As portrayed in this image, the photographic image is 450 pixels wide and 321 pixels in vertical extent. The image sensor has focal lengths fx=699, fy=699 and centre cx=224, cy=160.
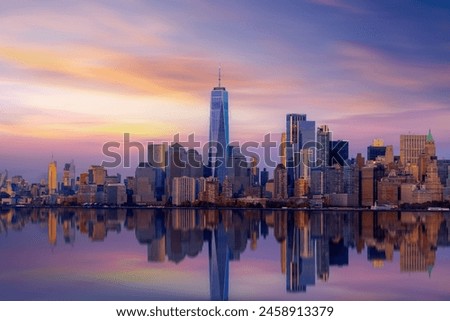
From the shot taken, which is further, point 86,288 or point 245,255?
point 245,255

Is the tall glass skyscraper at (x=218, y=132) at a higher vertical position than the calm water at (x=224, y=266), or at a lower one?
higher

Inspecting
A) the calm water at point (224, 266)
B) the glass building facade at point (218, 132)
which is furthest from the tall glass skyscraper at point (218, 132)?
the calm water at point (224, 266)

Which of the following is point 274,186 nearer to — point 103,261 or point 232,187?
point 232,187

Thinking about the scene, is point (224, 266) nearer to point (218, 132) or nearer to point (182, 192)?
point (218, 132)

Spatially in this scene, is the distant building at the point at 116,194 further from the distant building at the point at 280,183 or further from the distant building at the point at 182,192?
the distant building at the point at 280,183

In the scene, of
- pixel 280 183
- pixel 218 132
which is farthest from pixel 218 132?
pixel 280 183
